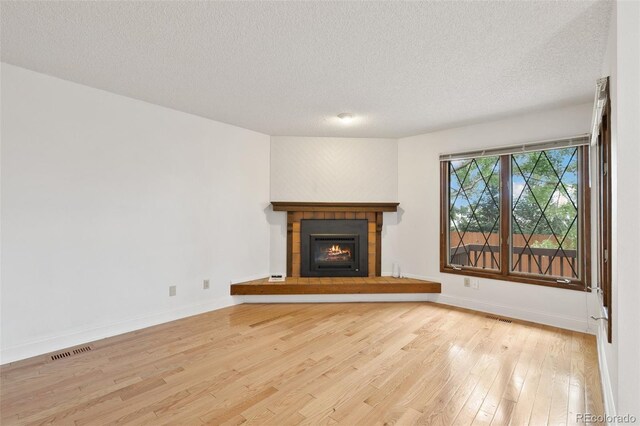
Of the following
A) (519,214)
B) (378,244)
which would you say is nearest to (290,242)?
(378,244)

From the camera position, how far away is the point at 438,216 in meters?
4.05

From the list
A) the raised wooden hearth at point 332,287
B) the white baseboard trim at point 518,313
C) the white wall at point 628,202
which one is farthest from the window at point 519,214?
the white wall at point 628,202

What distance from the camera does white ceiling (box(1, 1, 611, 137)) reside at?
1.69m

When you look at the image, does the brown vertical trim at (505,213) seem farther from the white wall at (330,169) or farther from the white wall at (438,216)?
the white wall at (330,169)

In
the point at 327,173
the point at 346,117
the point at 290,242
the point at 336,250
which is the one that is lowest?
the point at 336,250

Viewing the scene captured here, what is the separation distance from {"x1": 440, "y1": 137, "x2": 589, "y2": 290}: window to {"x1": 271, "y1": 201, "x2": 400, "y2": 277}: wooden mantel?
888mm

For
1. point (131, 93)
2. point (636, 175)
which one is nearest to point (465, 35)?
point (636, 175)

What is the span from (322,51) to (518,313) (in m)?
3.44

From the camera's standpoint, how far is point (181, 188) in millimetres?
3400

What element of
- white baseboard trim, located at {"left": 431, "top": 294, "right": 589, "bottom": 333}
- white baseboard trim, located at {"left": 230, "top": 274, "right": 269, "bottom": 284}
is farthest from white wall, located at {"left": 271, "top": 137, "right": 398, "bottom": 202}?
white baseboard trim, located at {"left": 431, "top": 294, "right": 589, "bottom": 333}

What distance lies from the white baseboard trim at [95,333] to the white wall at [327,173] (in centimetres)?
126

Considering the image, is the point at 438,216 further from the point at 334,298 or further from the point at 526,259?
the point at 334,298

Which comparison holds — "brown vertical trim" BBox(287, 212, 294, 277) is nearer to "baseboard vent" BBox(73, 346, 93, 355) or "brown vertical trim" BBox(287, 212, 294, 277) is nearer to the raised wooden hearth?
the raised wooden hearth

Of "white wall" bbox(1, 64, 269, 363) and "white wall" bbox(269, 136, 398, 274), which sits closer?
"white wall" bbox(1, 64, 269, 363)
